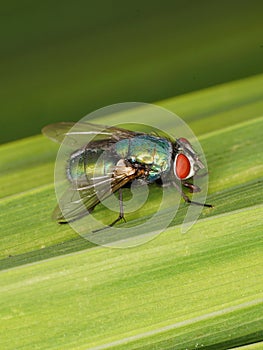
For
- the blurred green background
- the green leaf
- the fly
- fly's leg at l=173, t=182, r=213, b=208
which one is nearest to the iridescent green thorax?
the fly

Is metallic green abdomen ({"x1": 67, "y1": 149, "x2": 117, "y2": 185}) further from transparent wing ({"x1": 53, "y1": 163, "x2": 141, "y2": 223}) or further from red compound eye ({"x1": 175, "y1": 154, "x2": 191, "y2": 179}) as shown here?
red compound eye ({"x1": 175, "y1": 154, "x2": 191, "y2": 179})

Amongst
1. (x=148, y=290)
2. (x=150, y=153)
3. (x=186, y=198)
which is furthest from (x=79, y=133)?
(x=148, y=290)

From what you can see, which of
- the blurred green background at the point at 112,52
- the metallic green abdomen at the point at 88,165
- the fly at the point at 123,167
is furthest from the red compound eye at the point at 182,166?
the blurred green background at the point at 112,52

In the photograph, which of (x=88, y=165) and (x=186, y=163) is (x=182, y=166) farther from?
(x=88, y=165)

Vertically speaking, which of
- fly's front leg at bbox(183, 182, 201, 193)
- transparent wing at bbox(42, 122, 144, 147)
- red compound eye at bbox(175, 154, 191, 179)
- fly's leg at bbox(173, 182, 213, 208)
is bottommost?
fly's front leg at bbox(183, 182, 201, 193)

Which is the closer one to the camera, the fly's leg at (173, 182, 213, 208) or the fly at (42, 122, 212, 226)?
the fly's leg at (173, 182, 213, 208)

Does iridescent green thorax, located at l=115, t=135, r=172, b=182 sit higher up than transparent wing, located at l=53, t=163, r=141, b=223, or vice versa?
iridescent green thorax, located at l=115, t=135, r=172, b=182

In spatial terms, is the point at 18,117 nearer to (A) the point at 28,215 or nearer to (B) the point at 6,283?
(A) the point at 28,215
